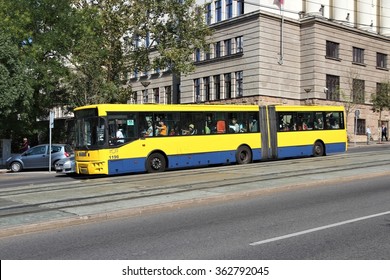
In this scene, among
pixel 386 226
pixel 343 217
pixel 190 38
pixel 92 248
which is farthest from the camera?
pixel 190 38

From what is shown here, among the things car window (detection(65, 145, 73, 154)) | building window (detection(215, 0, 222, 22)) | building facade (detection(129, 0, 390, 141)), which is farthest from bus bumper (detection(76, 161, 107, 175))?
building window (detection(215, 0, 222, 22))

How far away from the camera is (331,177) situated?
46.2 ft

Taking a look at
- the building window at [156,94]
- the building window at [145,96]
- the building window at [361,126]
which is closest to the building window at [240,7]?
the building window at [156,94]

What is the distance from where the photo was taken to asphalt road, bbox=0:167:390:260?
6.37 meters

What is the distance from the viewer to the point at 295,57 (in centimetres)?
4756

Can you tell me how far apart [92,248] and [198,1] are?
4596cm

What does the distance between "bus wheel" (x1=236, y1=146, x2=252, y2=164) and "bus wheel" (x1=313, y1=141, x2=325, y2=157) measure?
13.2 ft

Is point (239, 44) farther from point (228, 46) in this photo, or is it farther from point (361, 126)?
point (361, 126)

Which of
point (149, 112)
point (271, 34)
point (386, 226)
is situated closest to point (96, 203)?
point (386, 226)

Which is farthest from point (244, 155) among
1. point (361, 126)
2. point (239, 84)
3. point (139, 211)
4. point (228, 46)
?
point (361, 126)

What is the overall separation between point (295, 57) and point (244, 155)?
2841 cm

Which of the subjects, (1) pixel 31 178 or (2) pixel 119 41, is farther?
(2) pixel 119 41

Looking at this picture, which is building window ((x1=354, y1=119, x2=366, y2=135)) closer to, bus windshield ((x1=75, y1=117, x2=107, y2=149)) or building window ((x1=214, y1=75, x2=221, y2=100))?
building window ((x1=214, y1=75, x2=221, y2=100))

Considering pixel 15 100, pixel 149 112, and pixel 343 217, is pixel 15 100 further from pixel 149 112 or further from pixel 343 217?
pixel 343 217
